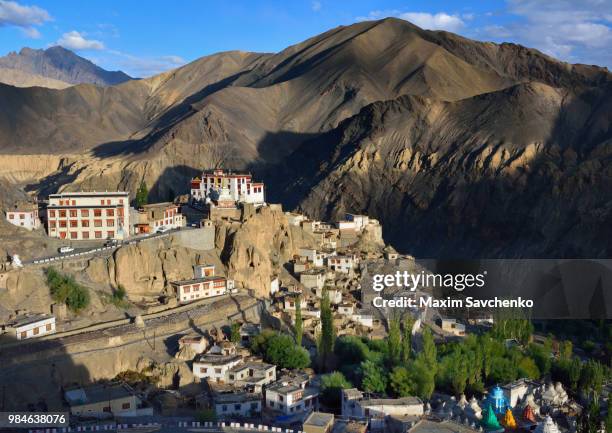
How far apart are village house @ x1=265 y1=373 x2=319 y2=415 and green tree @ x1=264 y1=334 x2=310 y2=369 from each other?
2458 millimetres

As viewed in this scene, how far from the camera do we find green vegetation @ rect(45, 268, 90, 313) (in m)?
33.9

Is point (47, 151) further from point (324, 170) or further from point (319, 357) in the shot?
point (319, 357)

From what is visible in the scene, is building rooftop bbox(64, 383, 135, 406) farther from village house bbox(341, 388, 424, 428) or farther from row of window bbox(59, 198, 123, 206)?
row of window bbox(59, 198, 123, 206)

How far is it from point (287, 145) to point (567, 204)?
43099mm

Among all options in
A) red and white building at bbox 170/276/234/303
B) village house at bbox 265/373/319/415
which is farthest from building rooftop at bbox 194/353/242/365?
red and white building at bbox 170/276/234/303

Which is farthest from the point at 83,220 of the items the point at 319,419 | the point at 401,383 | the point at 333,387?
the point at 319,419

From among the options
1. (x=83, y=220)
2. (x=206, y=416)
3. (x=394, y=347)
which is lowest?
(x=206, y=416)

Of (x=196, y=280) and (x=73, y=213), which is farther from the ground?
(x=73, y=213)

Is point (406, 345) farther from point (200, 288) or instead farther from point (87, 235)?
point (87, 235)

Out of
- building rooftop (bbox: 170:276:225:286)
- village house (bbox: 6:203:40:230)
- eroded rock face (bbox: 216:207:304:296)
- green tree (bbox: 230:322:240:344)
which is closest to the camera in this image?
green tree (bbox: 230:322:240:344)

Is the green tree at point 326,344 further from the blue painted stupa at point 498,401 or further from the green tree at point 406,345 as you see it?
the blue painted stupa at point 498,401

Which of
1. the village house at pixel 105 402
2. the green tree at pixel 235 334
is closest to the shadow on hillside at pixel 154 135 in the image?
the green tree at pixel 235 334

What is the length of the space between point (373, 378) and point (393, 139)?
58.6 meters

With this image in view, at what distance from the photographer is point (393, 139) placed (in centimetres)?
8675
